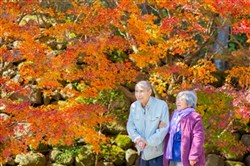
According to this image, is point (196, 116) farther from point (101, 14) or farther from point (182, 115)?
point (101, 14)

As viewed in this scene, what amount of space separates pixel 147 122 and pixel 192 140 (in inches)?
21.8

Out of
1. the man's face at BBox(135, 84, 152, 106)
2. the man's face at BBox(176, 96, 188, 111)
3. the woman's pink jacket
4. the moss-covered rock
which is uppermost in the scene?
the man's face at BBox(135, 84, 152, 106)

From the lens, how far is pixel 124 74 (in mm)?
7480

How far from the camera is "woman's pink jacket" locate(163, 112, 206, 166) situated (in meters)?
3.74

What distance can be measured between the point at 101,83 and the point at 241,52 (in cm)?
271

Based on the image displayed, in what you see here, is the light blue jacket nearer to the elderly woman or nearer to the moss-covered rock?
the elderly woman

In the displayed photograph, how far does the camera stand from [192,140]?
3.79 m

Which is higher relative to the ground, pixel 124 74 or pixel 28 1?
pixel 28 1

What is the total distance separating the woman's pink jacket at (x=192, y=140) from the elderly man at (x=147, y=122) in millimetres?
299

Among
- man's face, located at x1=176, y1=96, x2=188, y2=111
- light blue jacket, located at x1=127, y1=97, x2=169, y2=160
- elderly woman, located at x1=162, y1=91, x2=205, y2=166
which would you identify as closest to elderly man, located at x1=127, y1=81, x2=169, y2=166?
light blue jacket, located at x1=127, y1=97, x2=169, y2=160

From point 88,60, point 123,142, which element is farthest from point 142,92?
→ point 123,142

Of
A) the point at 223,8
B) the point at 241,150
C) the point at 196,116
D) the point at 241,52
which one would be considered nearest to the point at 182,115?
the point at 196,116

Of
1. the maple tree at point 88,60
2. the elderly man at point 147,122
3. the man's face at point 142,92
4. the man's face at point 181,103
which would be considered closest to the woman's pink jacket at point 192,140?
the man's face at point 181,103

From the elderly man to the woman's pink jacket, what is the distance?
0.98 feet
